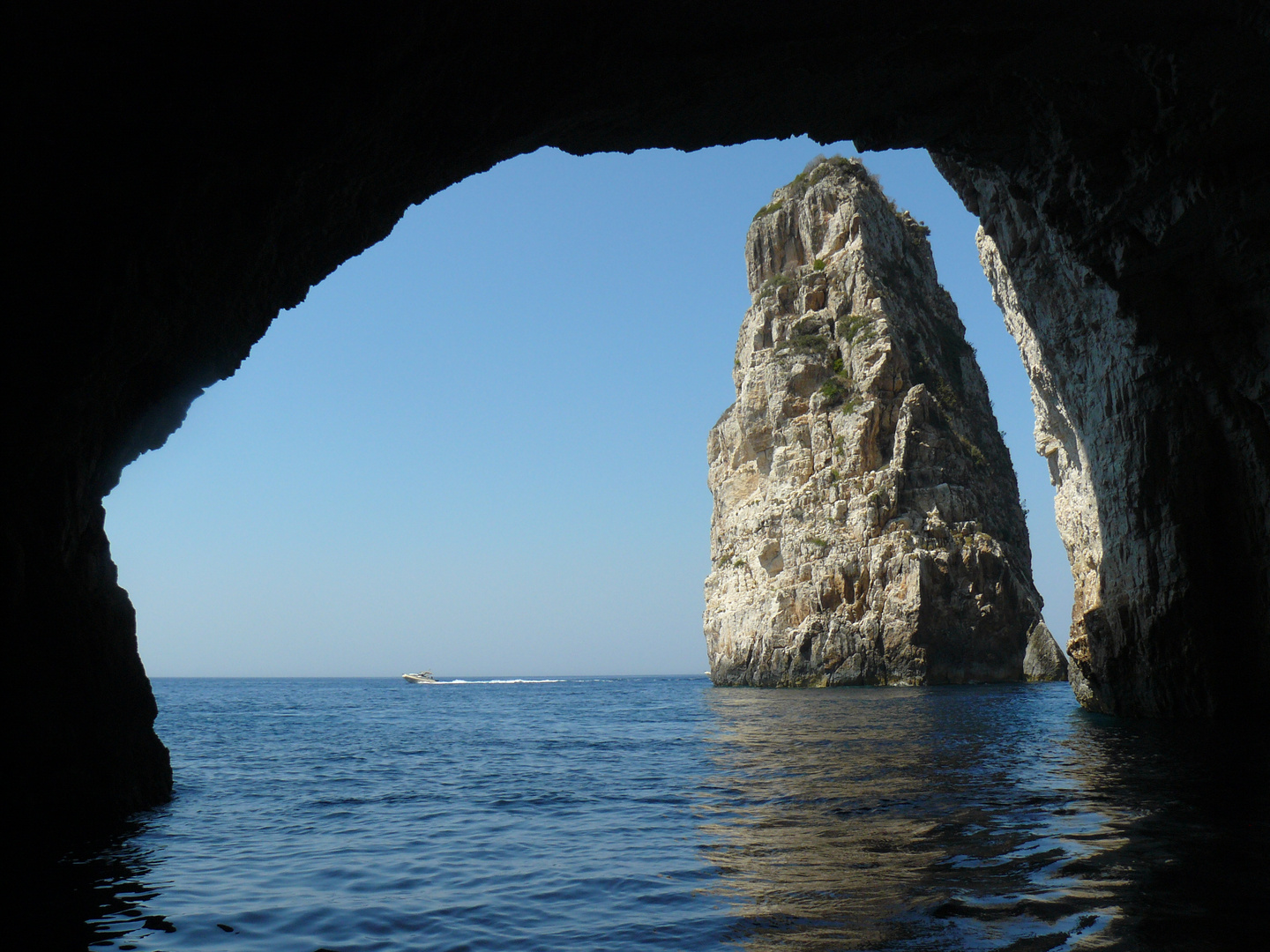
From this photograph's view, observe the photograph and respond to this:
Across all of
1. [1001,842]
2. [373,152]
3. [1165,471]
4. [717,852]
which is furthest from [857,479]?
[717,852]

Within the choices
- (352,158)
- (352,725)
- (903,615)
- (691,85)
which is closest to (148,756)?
(352,158)

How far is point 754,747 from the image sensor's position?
16.8 m

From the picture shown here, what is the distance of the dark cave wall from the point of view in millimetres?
6480

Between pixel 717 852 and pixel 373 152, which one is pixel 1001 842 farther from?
pixel 373 152

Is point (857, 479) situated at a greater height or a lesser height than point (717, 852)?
greater

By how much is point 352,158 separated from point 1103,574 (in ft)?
57.6

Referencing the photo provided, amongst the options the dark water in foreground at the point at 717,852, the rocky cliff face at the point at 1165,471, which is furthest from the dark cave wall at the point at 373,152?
the dark water in foreground at the point at 717,852

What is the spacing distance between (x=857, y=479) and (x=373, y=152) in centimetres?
4844

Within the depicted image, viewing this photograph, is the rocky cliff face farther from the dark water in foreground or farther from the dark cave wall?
the dark water in foreground

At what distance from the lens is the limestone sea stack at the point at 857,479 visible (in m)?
49.2

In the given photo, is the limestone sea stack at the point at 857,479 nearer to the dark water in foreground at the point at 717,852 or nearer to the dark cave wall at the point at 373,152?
the dark cave wall at the point at 373,152

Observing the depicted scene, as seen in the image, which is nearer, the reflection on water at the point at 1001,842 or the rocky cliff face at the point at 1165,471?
the reflection on water at the point at 1001,842

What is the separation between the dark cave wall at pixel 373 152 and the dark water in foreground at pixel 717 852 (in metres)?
2.53

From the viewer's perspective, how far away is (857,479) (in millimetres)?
54125
